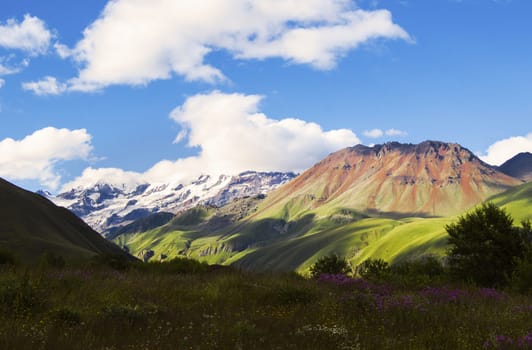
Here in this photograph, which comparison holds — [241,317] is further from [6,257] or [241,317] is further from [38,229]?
[38,229]

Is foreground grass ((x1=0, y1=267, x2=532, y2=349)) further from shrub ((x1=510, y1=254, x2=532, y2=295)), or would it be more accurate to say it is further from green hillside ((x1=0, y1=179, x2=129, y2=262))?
green hillside ((x1=0, y1=179, x2=129, y2=262))

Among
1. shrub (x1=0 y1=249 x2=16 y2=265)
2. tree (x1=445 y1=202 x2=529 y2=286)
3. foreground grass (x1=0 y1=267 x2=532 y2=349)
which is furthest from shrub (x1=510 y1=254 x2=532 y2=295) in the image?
shrub (x1=0 y1=249 x2=16 y2=265)

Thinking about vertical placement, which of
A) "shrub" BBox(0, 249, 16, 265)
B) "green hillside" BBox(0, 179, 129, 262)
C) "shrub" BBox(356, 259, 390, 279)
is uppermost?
"green hillside" BBox(0, 179, 129, 262)

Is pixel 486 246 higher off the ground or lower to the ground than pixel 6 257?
higher

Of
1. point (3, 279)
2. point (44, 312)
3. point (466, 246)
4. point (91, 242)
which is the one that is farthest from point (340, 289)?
point (91, 242)

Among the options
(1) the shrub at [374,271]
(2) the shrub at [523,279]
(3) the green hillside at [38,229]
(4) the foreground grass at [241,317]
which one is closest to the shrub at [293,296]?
(4) the foreground grass at [241,317]

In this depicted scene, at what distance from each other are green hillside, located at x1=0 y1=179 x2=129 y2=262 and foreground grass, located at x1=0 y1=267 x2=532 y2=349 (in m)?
73.2

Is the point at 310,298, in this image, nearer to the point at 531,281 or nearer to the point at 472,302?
the point at 472,302

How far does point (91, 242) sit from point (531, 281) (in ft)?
398

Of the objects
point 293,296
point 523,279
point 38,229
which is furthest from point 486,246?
point 38,229

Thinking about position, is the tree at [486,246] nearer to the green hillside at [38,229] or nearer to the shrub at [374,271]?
the shrub at [374,271]

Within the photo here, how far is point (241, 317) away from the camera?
36.3 feet

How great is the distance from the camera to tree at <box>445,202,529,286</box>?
36094 millimetres

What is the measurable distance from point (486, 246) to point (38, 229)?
98.9m
